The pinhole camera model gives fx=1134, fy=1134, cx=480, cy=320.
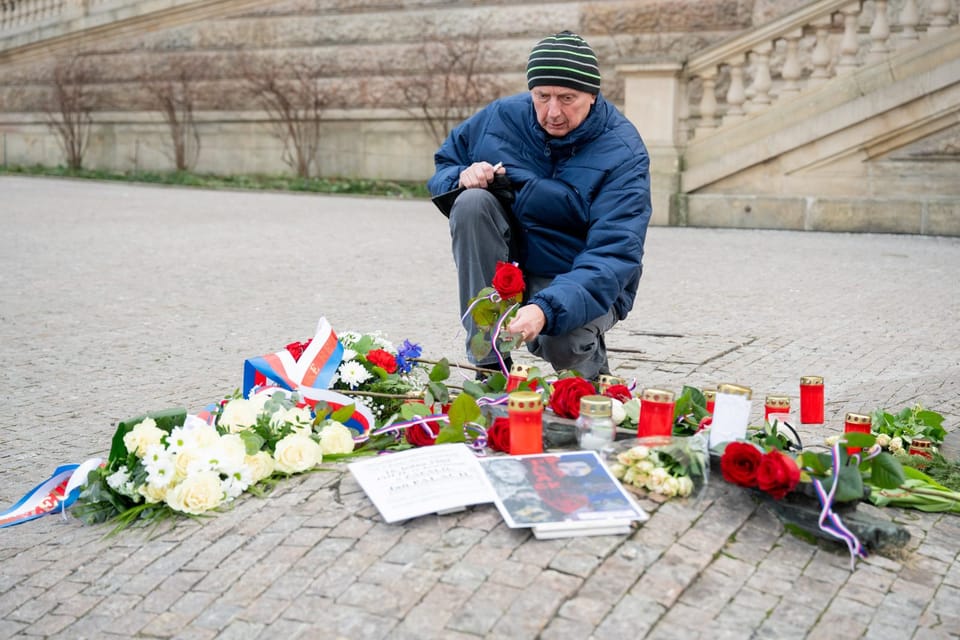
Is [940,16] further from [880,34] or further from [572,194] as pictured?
[572,194]

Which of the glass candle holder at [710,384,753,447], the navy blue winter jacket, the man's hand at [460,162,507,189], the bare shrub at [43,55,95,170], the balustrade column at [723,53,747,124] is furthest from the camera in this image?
the bare shrub at [43,55,95,170]

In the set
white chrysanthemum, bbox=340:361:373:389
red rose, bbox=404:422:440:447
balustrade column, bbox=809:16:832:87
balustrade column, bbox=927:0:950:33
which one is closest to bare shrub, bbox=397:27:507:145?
balustrade column, bbox=809:16:832:87

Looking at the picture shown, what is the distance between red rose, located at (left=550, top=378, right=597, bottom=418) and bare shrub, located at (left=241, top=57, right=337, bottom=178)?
45.0 ft

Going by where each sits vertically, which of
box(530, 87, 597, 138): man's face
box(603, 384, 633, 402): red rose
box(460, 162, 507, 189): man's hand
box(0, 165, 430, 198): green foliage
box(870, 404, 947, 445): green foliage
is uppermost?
box(530, 87, 597, 138): man's face

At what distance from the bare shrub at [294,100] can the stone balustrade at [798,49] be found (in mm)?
6488

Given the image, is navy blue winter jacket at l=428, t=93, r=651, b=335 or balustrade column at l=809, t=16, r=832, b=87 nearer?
navy blue winter jacket at l=428, t=93, r=651, b=335

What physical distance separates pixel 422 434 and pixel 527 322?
0.47 m

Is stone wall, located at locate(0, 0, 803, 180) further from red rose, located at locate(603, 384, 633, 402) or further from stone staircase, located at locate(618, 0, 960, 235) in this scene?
red rose, located at locate(603, 384, 633, 402)

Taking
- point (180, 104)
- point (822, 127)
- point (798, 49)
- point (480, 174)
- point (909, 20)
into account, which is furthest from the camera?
point (180, 104)

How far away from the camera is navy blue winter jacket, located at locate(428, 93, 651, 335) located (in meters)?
3.71

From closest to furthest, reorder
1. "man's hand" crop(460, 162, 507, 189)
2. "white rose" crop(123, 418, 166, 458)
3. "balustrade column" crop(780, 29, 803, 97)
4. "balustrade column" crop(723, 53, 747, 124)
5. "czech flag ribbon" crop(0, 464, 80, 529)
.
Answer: "white rose" crop(123, 418, 166, 458)
"czech flag ribbon" crop(0, 464, 80, 529)
"man's hand" crop(460, 162, 507, 189)
"balustrade column" crop(780, 29, 803, 97)
"balustrade column" crop(723, 53, 747, 124)

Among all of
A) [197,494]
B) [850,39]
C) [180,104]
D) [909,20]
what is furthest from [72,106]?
[197,494]

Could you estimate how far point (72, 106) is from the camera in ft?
62.3

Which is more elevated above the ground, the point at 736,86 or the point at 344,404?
the point at 736,86
